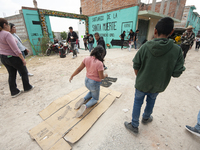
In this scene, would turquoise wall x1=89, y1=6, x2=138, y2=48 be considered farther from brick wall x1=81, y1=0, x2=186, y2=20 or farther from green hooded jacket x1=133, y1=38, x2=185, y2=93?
green hooded jacket x1=133, y1=38, x2=185, y2=93

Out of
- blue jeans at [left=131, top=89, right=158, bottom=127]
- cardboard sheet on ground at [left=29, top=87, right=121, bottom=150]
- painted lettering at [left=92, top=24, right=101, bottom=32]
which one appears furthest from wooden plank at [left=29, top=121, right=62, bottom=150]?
painted lettering at [left=92, top=24, right=101, bottom=32]

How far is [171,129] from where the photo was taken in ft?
5.94

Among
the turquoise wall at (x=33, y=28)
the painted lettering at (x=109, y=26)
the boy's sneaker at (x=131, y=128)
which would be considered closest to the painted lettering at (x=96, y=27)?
the painted lettering at (x=109, y=26)

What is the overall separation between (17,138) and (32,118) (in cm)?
43

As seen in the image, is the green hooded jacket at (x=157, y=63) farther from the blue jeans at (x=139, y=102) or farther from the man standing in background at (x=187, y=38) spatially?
the man standing in background at (x=187, y=38)

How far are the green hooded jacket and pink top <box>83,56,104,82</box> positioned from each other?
0.67 m

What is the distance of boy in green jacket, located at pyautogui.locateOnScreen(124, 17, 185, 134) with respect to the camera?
115cm

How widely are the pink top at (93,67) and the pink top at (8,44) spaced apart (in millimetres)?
1850

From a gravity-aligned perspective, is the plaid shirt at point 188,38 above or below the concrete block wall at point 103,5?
below

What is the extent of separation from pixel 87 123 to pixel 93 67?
3.58 ft

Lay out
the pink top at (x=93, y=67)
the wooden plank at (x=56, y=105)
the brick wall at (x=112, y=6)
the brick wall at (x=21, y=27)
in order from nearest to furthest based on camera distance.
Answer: the pink top at (x=93, y=67), the wooden plank at (x=56, y=105), the brick wall at (x=21, y=27), the brick wall at (x=112, y=6)

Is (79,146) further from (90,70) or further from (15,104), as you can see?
(15,104)

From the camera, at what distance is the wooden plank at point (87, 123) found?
1.63 meters

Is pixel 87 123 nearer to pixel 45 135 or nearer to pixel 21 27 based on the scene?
pixel 45 135
